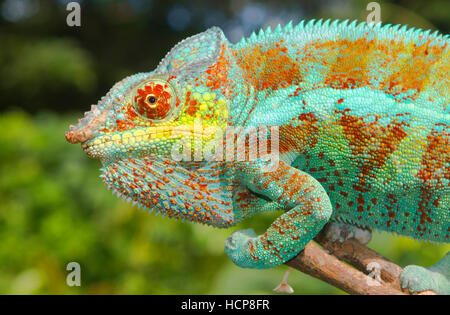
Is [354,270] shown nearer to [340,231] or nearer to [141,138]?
[340,231]

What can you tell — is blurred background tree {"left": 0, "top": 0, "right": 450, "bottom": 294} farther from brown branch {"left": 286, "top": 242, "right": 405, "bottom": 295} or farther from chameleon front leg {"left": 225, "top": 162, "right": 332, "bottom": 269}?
brown branch {"left": 286, "top": 242, "right": 405, "bottom": 295}

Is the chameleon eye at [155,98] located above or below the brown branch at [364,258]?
above

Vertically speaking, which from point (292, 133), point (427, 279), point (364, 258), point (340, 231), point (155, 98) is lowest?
point (427, 279)

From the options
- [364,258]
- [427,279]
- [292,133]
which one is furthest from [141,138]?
[427,279]

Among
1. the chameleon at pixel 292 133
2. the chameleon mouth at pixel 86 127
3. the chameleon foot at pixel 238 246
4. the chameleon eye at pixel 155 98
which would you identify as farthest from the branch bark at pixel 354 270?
the chameleon mouth at pixel 86 127

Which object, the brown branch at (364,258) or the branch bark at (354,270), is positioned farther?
the brown branch at (364,258)

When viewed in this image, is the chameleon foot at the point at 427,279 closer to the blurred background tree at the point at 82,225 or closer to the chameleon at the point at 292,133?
the chameleon at the point at 292,133
